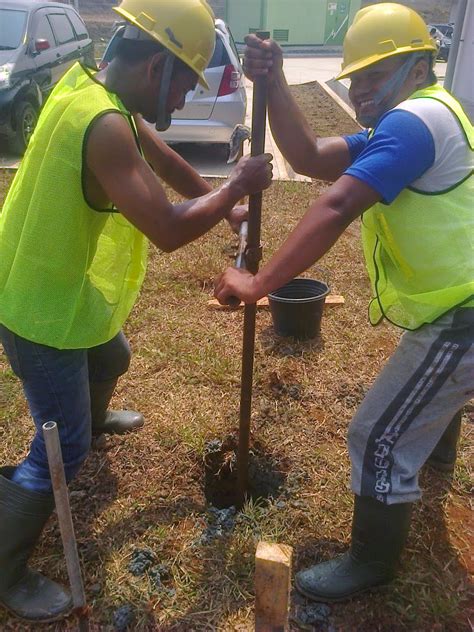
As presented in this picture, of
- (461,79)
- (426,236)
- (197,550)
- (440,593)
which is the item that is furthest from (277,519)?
(461,79)

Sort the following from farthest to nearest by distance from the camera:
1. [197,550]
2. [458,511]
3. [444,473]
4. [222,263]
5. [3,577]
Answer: [222,263] < [444,473] < [458,511] < [197,550] < [3,577]

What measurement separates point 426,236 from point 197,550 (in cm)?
151

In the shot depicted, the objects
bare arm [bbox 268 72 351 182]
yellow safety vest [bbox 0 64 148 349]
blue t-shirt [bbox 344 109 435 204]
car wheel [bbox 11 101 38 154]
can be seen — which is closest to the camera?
blue t-shirt [bbox 344 109 435 204]

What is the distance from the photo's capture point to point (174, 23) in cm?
186

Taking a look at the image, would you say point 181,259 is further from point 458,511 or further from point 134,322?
point 458,511

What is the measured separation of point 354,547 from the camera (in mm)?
2213

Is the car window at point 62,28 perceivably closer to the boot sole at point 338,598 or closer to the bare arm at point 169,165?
the bare arm at point 169,165

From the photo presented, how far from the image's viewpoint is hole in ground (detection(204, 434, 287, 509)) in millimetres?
2795

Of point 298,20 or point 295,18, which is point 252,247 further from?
point 295,18

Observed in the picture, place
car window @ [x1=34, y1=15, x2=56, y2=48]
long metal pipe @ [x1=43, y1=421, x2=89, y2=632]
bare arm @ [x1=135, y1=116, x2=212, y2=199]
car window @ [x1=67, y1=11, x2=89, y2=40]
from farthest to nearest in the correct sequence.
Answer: car window @ [x1=67, y1=11, x2=89, y2=40] < car window @ [x1=34, y1=15, x2=56, y2=48] < bare arm @ [x1=135, y1=116, x2=212, y2=199] < long metal pipe @ [x1=43, y1=421, x2=89, y2=632]

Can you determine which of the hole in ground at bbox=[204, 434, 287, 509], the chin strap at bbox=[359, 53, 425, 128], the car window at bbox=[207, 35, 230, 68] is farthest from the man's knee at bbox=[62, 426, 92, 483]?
the car window at bbox=[207, 35, 230, 68]

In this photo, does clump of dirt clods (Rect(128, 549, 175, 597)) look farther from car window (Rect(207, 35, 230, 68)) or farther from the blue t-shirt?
car window (Rect(207, 35, 230, 68))

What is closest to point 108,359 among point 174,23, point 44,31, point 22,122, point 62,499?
point 62,499

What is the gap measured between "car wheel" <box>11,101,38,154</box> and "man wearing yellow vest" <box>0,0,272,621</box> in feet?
20.9
